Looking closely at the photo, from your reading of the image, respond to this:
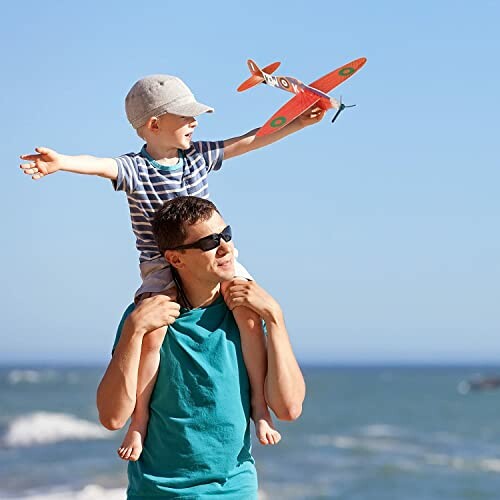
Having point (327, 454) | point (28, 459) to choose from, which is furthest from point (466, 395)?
point (28, 459)

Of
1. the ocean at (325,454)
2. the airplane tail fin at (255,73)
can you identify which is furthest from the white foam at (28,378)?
the airplane tail fin at (255,73)

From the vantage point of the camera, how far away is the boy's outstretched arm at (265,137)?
159 inches

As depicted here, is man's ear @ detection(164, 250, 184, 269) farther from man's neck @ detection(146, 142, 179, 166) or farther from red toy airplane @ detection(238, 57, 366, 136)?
red toy airplane @ detection(238, 57, 366, 136)

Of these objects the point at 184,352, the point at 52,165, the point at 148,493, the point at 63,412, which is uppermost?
the point at 52,165

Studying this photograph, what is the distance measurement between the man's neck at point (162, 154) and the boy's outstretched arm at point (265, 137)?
0.23 metres

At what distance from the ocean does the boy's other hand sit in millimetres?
3269

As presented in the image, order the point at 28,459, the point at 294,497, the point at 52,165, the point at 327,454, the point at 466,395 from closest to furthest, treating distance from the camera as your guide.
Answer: the point at 52,165, the point at 294,497, the point at 28,459, the point at 327,454, the point at 466,395

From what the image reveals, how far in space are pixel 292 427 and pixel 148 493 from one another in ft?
90.3

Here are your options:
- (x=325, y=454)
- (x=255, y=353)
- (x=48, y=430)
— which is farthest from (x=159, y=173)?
(x=48, y=430)

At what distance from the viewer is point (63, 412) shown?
3472cm

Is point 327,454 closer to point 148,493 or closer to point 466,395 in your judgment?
point 148,493

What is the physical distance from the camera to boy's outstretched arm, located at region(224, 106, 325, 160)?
4035mm

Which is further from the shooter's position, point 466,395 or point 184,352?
point 466,395

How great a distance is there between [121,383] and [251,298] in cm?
46
